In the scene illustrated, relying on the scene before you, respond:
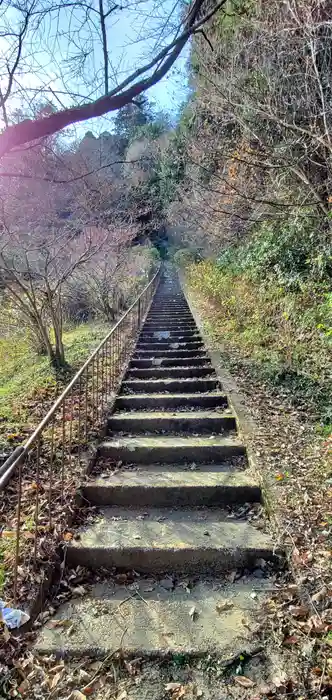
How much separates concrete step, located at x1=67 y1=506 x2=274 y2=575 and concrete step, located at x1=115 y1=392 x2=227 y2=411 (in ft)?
7.54

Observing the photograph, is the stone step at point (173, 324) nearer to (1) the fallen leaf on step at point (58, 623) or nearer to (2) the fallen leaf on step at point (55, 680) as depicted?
(1) the fallen leaf on step at point (58, 623)

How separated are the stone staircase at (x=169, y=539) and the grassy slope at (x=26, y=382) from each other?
1.11 meters

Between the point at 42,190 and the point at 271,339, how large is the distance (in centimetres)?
433

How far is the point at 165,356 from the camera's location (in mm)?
7727

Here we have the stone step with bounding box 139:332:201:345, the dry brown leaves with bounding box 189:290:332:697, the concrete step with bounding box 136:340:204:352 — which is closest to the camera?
the dry brown leaves with bounding box 189:290:332:697

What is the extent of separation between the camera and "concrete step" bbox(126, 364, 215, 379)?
22.2ft

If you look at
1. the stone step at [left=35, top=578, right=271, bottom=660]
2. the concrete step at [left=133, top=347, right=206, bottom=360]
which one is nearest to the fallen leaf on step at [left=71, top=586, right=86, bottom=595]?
the stone step at [left=35, top=578, right=271, bottom=660]

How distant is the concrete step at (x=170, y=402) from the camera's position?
5.62 metres

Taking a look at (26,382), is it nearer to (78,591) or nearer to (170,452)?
(170,452)

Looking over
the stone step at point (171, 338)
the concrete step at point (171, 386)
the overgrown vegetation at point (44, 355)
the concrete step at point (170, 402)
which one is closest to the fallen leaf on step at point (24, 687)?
the overgrown vegetation at point (44, 355)

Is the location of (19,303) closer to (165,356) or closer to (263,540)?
(165,356)

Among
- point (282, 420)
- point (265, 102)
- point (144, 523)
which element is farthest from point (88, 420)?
point (265, 102)

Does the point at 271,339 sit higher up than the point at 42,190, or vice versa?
the point at 42,190

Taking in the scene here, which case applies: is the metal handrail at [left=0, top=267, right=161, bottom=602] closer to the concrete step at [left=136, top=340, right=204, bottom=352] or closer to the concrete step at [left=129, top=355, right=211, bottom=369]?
the concrete step at [left=129, top=355, right=211, bottom=369]
